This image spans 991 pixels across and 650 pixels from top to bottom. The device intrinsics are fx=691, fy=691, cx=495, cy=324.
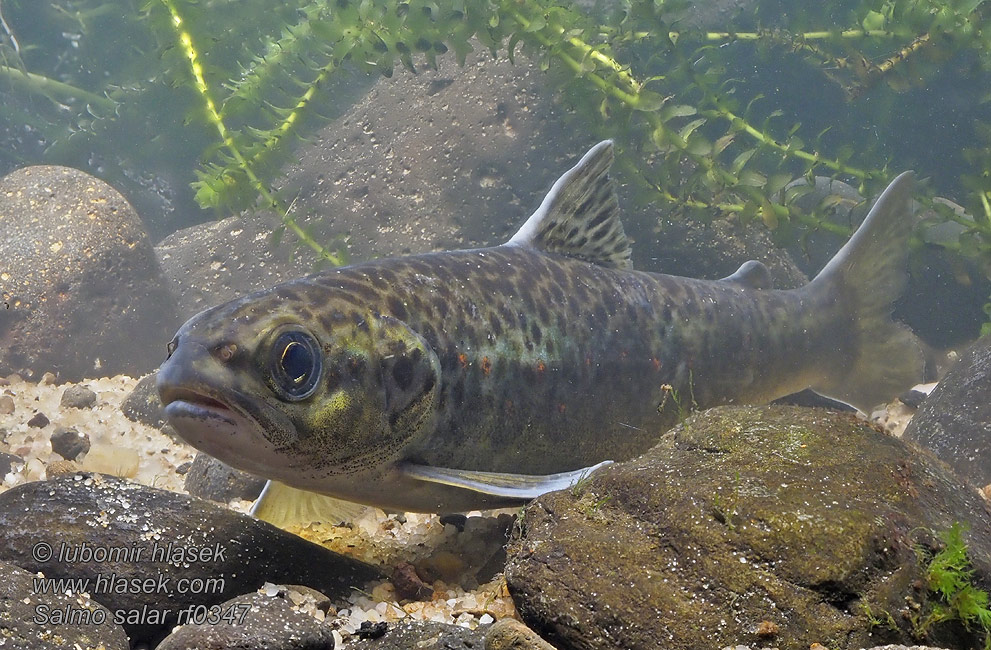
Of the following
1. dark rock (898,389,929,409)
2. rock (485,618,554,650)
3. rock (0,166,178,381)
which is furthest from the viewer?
rock (0,166,178,381)

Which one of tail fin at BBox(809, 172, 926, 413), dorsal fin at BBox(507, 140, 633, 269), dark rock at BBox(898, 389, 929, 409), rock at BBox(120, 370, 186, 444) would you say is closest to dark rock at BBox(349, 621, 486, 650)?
dorsal fin at BBox(507, 140, 633, 269)

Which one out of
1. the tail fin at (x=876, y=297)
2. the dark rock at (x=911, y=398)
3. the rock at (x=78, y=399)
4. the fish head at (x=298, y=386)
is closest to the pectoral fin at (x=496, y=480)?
the fish head at (x=298, y=386)

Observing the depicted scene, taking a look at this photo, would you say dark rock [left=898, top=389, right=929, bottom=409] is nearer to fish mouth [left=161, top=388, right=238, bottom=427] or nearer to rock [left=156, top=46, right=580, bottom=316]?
rock [left=156, top=46, right=580, bottom=316]

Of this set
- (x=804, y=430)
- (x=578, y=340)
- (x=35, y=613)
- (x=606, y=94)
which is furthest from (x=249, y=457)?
(x=606, y=94)

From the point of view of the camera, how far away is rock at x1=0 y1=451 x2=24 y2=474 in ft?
14.4

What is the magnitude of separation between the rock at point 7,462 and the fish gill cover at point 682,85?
9.45 feet

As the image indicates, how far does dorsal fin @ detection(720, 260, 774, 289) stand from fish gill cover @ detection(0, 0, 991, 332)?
1249 millimetres

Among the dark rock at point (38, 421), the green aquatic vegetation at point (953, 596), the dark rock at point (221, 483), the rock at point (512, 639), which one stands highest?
the green aquatic vegetation at point (953, 596)

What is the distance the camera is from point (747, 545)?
7.19 feet

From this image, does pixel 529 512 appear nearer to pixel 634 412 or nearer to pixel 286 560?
pixel 286 560

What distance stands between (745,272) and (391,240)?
13.4 feet

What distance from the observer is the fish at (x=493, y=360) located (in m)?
2.71

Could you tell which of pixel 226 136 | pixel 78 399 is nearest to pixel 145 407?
pixel 78 399

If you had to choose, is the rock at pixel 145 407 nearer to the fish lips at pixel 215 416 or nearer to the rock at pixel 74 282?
the rock at pixel 74 282
